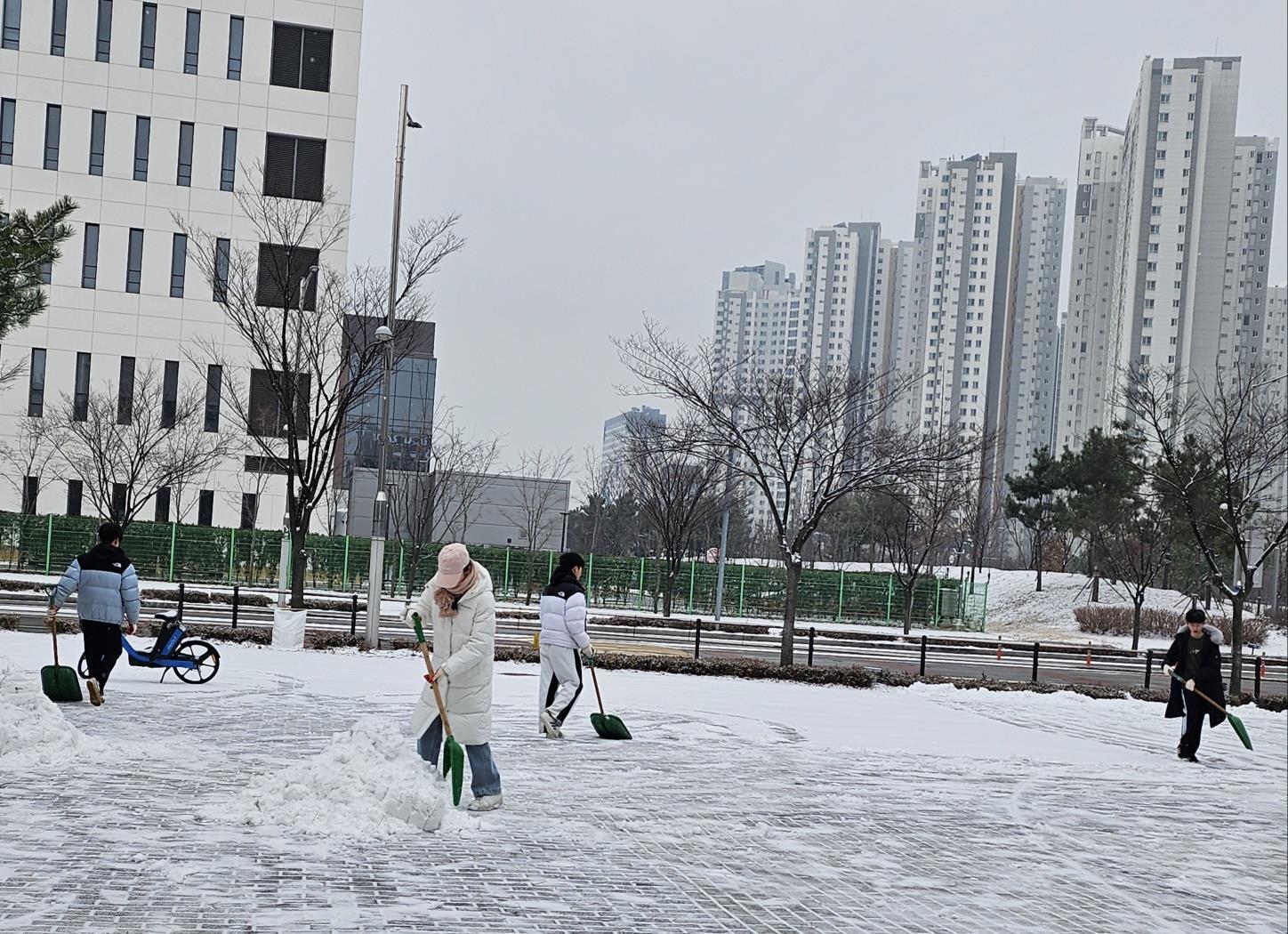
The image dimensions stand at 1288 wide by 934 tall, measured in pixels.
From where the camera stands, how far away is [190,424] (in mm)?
40219

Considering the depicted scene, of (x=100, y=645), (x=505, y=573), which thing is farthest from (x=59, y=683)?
(x=505, y=573)

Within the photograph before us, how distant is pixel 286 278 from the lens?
23594 mm

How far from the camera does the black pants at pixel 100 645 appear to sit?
41.3 feet

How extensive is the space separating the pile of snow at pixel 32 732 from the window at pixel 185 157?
36.9m

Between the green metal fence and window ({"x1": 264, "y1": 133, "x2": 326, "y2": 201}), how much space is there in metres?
12.0

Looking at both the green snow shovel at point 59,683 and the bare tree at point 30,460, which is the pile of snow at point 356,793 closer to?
the green snow shovel at point 59,683

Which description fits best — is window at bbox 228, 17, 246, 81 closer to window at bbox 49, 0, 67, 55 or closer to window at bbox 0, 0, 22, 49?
window at bbox 49, 0, 67, 55

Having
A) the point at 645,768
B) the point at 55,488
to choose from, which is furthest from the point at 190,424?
the point at 645,768

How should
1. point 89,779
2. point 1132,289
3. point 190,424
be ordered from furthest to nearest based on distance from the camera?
1. point 1132,289
2. point 190,424
3. point 89,779

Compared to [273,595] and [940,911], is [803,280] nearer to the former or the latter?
Answer: [273,595]

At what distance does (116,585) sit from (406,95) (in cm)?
1296

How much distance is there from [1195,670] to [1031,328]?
403 feet

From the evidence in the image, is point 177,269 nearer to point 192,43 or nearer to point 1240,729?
point 192,43

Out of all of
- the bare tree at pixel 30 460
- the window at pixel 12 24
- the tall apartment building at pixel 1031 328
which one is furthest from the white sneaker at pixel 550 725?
the tall apartment building at pixel 1031 328
